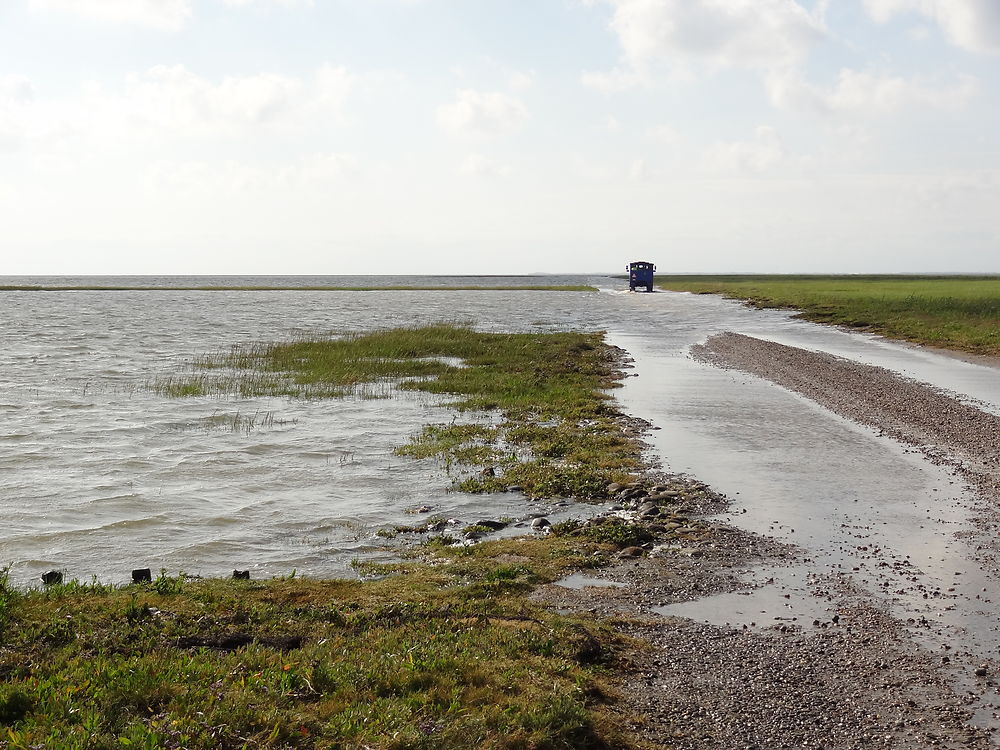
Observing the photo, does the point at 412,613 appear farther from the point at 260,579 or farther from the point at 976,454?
the point at 976,454

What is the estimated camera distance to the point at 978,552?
13156mm

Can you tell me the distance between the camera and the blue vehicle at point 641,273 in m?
141

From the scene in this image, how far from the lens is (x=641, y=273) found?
467 feet

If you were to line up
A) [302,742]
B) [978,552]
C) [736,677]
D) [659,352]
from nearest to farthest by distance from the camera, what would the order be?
[302,742]
[736,677]
[978,552]
[659,352]

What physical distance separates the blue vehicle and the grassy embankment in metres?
130

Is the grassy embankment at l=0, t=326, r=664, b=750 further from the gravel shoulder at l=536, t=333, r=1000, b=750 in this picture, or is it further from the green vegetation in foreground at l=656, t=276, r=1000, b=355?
the green vegetation in foreground at l=656, t=276, r=1000, b=355

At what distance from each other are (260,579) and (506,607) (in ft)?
13.1

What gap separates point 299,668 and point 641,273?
13857cm

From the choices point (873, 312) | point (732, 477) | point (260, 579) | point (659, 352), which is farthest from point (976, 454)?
point (873, 312)

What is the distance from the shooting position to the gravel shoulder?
7.79 metres

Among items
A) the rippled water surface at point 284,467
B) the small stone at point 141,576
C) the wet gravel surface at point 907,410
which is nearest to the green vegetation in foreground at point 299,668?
the small stone at point 141,576

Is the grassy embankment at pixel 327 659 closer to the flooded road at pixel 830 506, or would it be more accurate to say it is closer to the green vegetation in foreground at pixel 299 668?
the green vegetation in foreground at pixel 299 668

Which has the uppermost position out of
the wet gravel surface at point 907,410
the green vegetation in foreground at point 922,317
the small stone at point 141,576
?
the green vegetation in foreground at point 922,317

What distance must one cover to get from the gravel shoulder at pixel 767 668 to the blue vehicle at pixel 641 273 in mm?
128252
